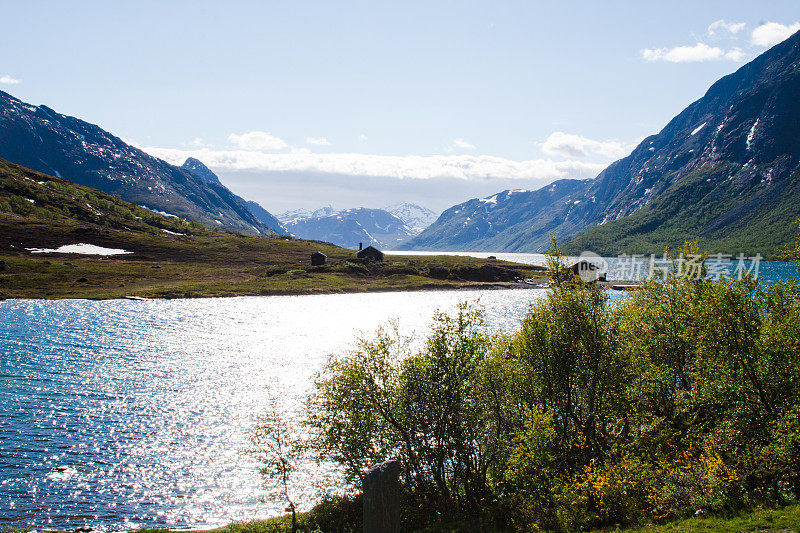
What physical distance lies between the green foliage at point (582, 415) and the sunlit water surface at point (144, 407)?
6.57 metres

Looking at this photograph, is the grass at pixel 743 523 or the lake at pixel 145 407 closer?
the grass at pixel 743 523

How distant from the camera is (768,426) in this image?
94.6ft

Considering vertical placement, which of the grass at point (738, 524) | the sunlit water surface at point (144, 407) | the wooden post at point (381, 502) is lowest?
the sunlit water surface at point (144, 407)

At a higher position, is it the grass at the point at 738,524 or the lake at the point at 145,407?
the grass at the point at 738,524

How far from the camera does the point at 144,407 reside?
61.3 metres

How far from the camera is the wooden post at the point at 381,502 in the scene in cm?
1017

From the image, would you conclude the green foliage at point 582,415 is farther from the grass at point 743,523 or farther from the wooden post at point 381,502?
the wooden post at point 381,502

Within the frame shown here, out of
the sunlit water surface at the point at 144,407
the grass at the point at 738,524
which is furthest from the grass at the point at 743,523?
the sunlit water surface at the point at 144,407

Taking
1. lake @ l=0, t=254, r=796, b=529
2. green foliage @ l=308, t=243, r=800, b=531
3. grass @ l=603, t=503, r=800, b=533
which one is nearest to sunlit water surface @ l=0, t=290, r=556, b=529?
lake @ l=0, t=254, r=796, b=529

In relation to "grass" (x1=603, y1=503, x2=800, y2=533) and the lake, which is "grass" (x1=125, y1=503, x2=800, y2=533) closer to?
"grass" (x1=603, y1=503, x2=800, y2=533)

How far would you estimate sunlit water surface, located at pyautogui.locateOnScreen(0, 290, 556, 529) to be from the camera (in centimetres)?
3953

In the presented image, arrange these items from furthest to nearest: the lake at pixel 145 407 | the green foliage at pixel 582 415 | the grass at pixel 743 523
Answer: the lake at pixel 145 407
the green foliage at pixel 582 415
the grass at pixel 743 523

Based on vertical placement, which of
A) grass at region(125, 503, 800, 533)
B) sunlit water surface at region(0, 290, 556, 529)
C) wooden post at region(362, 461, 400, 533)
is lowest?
sunlit water surface at region(0, 290, 556, 529)

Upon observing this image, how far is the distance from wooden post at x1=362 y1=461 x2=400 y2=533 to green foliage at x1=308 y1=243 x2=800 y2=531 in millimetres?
20989
